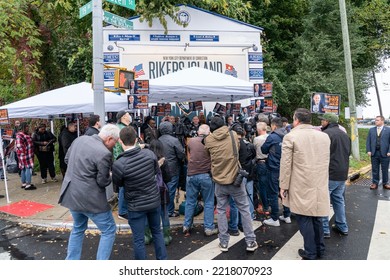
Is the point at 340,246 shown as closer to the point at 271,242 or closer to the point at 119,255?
the point at 271,242

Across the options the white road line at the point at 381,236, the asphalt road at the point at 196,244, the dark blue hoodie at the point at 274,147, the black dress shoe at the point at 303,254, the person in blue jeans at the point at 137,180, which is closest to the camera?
the person in blue jeans at the point at 137,180

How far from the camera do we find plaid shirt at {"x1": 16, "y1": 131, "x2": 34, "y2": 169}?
8.44 meters

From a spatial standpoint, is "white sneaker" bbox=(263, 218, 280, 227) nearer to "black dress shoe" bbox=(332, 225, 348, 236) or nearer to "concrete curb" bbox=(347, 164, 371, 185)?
"black dress shoe" bbox=(332, 225, 348, 236)

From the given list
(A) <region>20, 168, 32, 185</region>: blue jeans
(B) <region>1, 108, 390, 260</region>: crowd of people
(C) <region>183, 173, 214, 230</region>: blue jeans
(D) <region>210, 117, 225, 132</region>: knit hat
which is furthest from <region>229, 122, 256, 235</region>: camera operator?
(A) <region>20, 168, 32, 185</region>: blue jeans

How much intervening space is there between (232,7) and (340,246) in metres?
11.8

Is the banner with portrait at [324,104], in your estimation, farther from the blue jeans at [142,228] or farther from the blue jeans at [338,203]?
the blue jeans at [142,228]

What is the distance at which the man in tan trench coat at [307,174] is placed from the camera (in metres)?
4.07

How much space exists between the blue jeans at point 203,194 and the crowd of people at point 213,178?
0.02 m

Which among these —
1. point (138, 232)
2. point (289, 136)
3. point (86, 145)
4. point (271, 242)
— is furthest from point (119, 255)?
point (289, 136)

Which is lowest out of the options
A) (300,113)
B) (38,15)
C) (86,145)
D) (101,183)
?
(101,183)

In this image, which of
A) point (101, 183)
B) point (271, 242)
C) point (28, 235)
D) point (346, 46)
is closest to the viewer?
point (101, 183)

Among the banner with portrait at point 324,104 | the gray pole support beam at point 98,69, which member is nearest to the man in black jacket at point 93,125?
the gray pole support beam at point 98,69

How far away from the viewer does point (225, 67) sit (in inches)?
490

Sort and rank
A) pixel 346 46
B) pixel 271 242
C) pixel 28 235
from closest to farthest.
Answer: pixel 271 242
pixel 28 235
pixel 346 46
